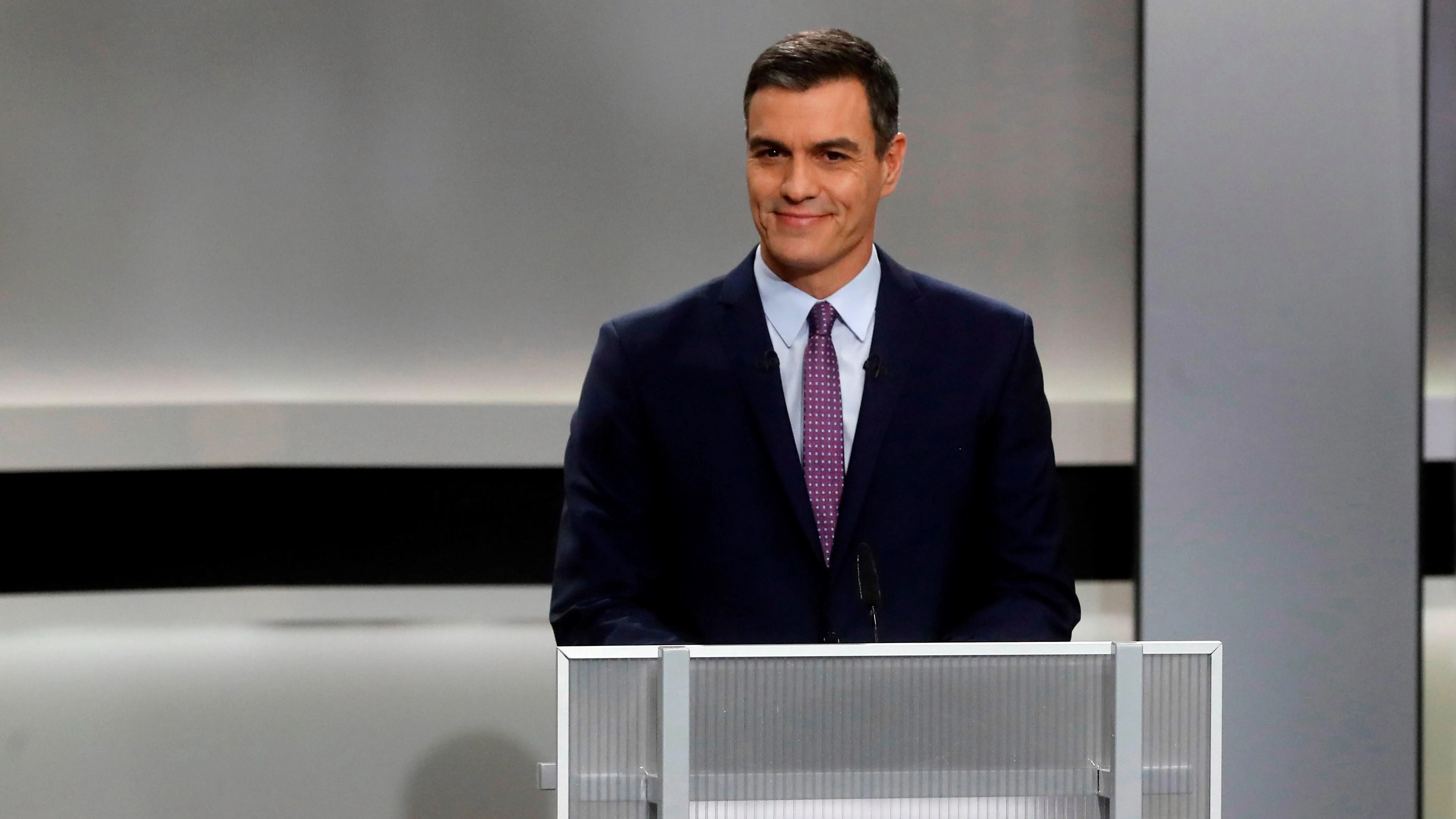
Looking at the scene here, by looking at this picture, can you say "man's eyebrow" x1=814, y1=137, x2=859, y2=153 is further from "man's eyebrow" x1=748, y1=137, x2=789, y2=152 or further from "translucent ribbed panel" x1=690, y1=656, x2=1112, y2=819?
"translucent ribbed panel" x1=690, y1=656, x2=1112, y2=819

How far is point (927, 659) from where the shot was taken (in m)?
1.15

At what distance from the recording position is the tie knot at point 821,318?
1.84 metres

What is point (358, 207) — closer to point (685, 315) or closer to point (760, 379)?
point (685, 315)

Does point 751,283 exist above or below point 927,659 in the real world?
above

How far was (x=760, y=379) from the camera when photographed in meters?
1.84

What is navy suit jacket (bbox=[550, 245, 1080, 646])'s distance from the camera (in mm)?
1813

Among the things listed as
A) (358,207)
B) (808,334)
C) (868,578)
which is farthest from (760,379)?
Result: (358,207)

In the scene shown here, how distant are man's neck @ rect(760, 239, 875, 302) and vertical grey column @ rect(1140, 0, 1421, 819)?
118 cm

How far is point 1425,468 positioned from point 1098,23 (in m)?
1.15

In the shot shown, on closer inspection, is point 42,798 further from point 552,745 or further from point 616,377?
point 616,377

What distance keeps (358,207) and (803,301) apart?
1.23m

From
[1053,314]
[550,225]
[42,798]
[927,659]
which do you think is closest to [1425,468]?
[1053,314]

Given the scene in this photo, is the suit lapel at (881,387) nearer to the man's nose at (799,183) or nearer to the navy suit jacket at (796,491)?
the navy suit jacket at (796,491)

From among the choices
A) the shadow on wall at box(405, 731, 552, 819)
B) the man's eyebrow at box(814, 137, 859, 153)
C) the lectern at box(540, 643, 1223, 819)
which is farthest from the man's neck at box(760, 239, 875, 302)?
the shadow on wall at box(405, 731, 552, 819)
